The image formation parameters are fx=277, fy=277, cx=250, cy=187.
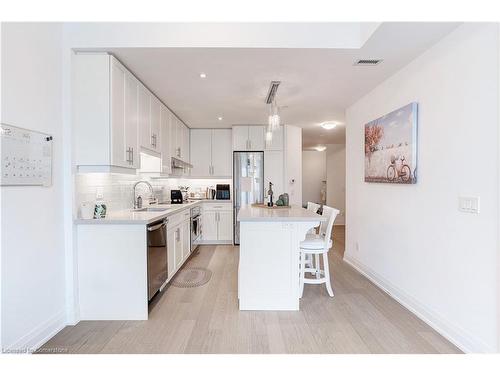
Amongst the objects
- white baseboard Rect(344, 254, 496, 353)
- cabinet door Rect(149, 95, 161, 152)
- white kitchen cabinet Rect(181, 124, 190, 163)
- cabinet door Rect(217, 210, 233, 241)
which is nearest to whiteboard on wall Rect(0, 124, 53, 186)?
cabinet door Rect(149, 95, 161, 152)

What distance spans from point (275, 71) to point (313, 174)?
717 cm

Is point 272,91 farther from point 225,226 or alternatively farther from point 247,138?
point 225,226

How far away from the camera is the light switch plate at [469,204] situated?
6.38ft

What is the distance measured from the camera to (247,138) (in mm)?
5484

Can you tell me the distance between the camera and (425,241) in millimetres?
2508

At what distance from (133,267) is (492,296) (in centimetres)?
274

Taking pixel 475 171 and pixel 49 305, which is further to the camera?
pixel 49 305

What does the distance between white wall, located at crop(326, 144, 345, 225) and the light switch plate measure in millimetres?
6591

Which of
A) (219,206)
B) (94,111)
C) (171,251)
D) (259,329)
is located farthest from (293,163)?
(94,111)

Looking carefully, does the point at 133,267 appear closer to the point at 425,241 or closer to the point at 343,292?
the point at 343,292

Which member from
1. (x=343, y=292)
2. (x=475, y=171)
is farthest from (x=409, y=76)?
(x=343, y=292)

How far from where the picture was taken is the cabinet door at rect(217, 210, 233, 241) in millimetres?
5484

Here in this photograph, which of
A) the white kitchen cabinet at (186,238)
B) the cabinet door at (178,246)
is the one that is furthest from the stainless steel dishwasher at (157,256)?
the white kitchen cabinet at (186,238)

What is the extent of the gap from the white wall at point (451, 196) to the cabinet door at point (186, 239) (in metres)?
2.61
